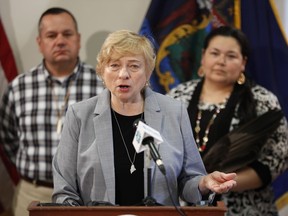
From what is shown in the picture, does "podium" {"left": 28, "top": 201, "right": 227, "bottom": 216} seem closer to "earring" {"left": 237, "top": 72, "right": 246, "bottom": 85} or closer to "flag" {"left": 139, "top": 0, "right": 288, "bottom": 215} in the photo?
"earring" {"left": 237, "top": 72, "right": 246, "bottom": 85}

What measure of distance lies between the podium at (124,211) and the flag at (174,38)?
198cm

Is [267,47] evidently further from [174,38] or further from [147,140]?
[147,140]

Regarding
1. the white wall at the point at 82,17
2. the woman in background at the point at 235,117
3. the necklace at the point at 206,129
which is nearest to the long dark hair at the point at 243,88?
the woman in background at the point at 235,117

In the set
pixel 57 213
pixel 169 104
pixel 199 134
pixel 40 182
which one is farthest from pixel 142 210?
pixel 40 182

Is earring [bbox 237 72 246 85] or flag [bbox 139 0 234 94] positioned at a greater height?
flag [bbox 139 0 234 94]

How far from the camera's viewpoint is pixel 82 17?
12.3 ft

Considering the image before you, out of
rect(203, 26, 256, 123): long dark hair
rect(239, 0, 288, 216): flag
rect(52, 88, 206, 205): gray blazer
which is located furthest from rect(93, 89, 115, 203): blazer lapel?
rect(239, 0, 288, 216): flag

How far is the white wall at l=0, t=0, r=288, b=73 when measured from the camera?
3725 millimetres

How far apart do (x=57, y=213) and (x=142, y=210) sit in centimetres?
26

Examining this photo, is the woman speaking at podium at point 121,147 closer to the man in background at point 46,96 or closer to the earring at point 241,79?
the earring at point 241,79

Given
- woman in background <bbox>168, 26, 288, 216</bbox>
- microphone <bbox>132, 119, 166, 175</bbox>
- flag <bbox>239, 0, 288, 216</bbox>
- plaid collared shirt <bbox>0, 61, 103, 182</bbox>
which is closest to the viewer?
microphone <bbox>132, 119, 166, 175</bbox>

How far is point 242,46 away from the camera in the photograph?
3035 millimetres

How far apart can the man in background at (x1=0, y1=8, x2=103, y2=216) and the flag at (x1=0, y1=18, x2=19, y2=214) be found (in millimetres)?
253

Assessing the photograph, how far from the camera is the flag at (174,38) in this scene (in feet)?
11.7
